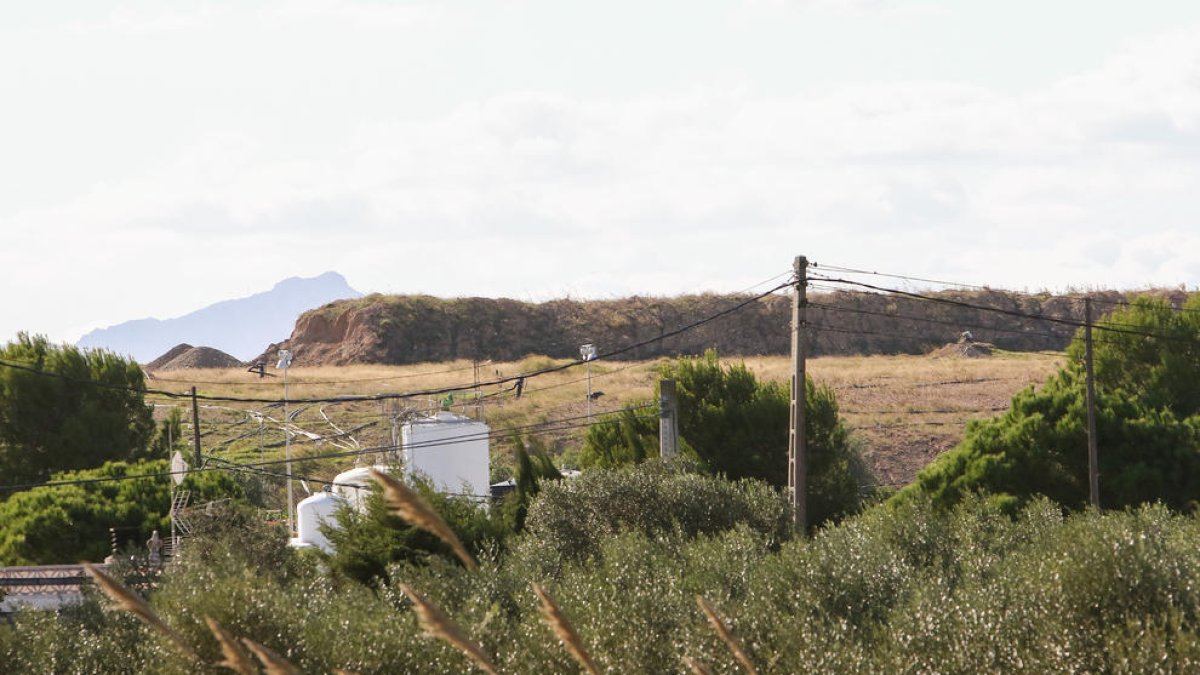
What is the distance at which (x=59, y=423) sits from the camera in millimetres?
53281

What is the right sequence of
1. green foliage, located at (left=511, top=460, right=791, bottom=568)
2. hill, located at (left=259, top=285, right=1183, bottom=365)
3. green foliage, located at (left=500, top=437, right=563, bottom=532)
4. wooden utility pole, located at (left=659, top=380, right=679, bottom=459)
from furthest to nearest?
1. hill, located at (left=259, top=285, right=1183, bottom=365)
2. green foliage, located at (left=500, top=437, right=563, bottom=532)
3. wooden utility pole, located at (left=659, top=380, right=679, bottom=459)
4. green foliage, located at (left=511, top=460, right=791, bottom=568)

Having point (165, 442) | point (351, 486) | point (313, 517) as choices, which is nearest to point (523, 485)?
point (351, 486)

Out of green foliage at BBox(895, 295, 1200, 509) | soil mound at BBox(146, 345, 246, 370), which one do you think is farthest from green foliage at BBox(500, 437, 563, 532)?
soil mound at BBox(146, 345, 246, 370)

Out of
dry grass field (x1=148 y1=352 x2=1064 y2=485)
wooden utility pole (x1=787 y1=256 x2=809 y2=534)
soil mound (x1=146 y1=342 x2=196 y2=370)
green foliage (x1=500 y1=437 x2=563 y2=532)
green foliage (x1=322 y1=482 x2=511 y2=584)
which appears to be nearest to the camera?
wooden utility pole (x1=787 y1=256 x2=809 y2=534)

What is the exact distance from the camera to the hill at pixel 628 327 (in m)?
113

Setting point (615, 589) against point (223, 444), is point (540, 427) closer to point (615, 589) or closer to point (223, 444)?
point (223, 444)

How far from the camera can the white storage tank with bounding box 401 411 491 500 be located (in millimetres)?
37938

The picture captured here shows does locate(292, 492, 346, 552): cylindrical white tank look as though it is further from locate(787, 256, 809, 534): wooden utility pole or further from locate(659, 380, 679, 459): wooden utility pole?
locate(787, 256, 809, 534): wooden utility pole

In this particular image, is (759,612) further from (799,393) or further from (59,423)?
(59,423)

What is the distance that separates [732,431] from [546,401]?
3627cm

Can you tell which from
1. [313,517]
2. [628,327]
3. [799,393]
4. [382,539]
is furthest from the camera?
[628,327]

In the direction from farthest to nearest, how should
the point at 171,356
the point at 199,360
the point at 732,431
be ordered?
the point at 171,356 → the point at 199,360 → the point at 732,431

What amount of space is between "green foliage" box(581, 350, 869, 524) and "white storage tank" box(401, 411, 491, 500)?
4662 mm

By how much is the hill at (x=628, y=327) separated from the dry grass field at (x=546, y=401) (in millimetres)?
11374
